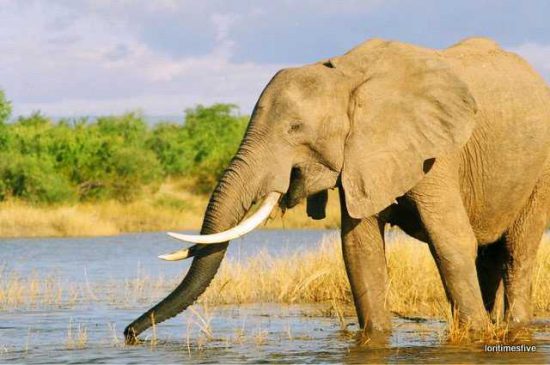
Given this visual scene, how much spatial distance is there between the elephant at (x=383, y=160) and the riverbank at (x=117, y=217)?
23409 mm

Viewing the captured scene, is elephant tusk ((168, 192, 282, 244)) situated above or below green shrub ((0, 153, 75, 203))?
below

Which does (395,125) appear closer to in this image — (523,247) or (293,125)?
(293,125)

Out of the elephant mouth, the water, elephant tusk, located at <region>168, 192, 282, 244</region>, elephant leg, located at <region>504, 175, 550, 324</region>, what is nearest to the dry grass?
the water

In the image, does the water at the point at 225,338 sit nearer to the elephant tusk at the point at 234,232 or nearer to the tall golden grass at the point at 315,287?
the tall golden grass at the point at 315,287

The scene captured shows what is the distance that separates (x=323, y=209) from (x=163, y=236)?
27.0 meters

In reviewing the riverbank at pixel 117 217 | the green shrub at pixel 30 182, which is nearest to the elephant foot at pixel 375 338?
the riverbank at pixel 117 217

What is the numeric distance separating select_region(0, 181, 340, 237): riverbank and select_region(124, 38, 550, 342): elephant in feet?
76.8

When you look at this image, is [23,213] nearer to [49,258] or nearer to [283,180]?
[49,258]

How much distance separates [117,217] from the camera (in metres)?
40.5

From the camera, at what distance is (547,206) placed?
11414 mm

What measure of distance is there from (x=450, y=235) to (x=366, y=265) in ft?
2.79

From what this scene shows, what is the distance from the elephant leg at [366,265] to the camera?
10195mm

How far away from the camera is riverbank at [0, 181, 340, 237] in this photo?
36344mm

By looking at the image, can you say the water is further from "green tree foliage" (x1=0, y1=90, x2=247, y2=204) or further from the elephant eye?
"green tree foliage" (x1=0, y1=90, x2=247, y2=204)
